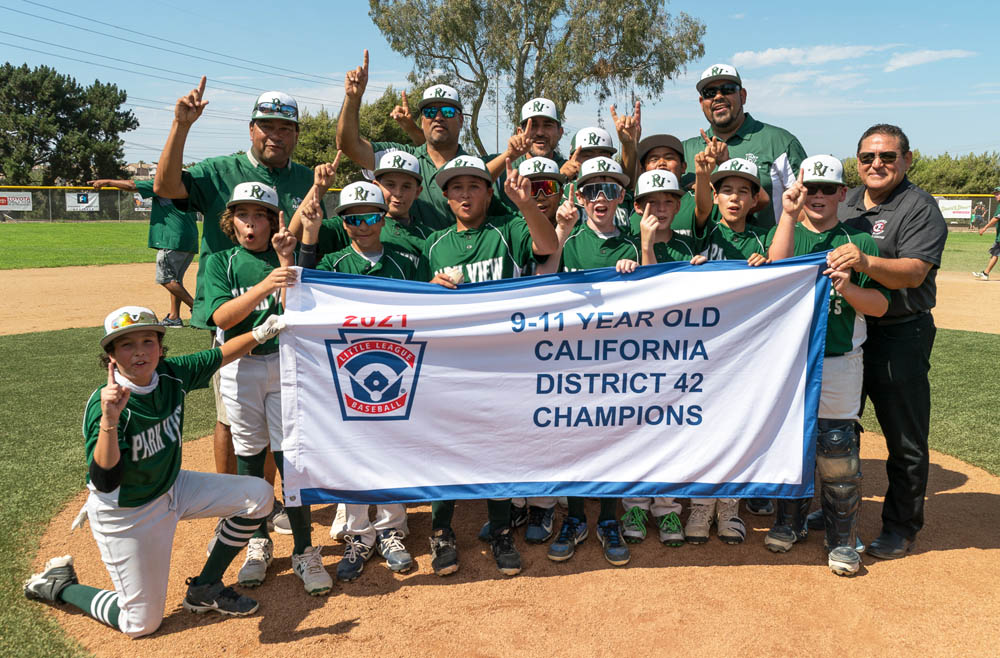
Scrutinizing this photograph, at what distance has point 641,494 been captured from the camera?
451 cm

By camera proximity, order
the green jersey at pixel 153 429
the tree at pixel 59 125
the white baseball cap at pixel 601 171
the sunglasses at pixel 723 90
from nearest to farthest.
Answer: the green jersey at pixel 153 429 → the white baseball cap at pixel 601 171 → the sunglasses at pixel 723 90 → the tree at pixel 59 125

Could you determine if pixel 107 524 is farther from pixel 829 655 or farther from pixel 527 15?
pixel 527 15

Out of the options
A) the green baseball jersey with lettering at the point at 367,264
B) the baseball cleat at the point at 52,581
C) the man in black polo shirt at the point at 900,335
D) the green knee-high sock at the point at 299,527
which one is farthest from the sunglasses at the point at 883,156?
the baseball cleat at the point at 52,581

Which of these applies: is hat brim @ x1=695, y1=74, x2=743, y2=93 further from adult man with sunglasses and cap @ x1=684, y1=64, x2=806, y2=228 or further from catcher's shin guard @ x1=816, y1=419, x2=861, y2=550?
catcher's shin guard @ x1=816, y1=419, x2=861, y2=550

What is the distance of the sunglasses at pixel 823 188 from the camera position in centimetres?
440

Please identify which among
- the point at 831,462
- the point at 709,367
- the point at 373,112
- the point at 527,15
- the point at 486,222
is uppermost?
Result: the point at 527,15

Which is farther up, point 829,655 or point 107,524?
point 107,524

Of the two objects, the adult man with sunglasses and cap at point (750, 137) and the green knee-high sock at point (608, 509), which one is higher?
the adult man with sunglasses and cap at point (750, 137)

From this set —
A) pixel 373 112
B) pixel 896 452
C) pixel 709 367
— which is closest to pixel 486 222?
pixel 709 367

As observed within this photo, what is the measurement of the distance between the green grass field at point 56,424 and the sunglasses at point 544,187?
12.2ft

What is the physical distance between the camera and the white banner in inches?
1618

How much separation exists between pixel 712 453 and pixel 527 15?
34.8 m

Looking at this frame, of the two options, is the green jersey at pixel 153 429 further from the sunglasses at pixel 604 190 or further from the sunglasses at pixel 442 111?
the sunglasses at pixel 442 111

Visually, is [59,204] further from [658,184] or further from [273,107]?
[658,184]
